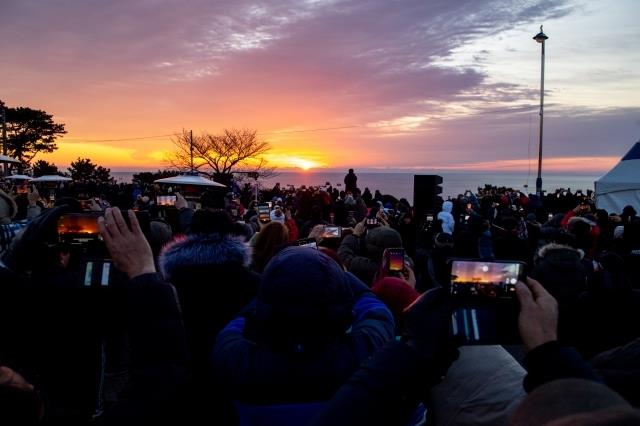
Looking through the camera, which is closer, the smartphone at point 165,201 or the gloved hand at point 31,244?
the gloved hand at point 31,244

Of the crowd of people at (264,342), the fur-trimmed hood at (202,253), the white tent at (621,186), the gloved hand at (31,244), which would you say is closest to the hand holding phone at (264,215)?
the crowd of people at (264,342)

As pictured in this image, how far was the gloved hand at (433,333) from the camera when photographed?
1.33 meters

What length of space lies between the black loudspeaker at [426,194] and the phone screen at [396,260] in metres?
6.96

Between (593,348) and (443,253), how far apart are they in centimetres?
363

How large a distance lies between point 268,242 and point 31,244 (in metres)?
2.01

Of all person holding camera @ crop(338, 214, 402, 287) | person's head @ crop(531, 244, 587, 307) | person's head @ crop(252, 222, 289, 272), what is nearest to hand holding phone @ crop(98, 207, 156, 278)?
person's head @ crop(252, 222, 289, 272)

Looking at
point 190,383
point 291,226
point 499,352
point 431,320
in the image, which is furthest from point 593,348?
Answer: point 291,226

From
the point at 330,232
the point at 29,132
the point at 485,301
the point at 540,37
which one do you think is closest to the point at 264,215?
the point at 330,232

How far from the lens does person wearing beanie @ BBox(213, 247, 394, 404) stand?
5.10ft

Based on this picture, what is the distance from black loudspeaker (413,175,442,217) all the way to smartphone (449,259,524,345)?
28.9ft

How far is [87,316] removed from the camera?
2.17 meters

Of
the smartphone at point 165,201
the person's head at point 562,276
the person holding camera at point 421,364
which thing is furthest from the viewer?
the smartphone at point 165,201

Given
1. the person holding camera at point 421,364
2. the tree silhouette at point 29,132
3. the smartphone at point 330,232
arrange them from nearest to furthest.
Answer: the person holding camera at point 421,364, the smartphone at point 330,232, the tree silhouette at point 29,132

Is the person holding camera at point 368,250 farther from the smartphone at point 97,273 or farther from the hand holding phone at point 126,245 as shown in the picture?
the hand holding phone at point 126,245
